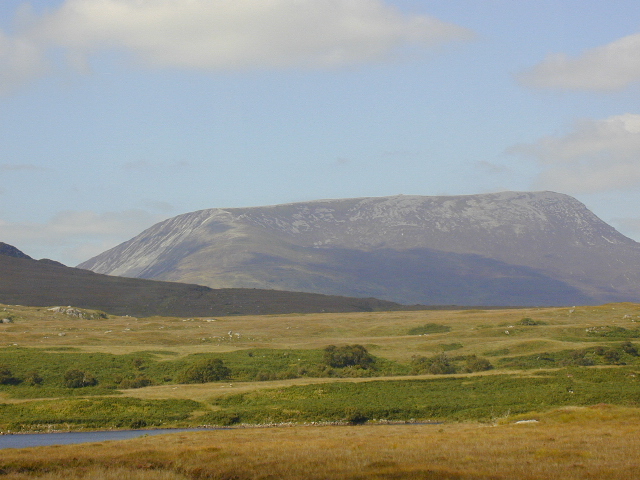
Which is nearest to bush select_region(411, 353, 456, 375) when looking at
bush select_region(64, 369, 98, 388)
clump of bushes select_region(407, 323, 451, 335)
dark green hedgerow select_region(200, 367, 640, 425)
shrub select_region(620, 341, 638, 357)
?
dark green hedgerow select_region(200, 367, 640, 425)

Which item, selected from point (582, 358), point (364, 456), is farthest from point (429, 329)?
point (364, 456)

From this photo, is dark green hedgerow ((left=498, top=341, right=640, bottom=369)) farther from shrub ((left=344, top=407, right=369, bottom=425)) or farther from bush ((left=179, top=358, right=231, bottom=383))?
bush ((left=179, top=358, right=231, bottom=383))

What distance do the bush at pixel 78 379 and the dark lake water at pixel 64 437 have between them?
15.6 meters

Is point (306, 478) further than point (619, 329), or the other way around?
point (619, 329)

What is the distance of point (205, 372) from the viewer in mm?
68062

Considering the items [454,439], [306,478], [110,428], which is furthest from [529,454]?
[110,428]

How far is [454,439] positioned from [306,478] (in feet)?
43.6

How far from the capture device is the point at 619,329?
8962cm

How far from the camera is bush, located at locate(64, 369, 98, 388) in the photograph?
6425cm

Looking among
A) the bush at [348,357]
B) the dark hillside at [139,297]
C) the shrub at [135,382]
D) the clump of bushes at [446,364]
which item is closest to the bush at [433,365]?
the clump of bushes at [446,364]

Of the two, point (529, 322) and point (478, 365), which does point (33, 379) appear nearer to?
point (478, 365)

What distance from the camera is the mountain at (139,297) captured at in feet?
534

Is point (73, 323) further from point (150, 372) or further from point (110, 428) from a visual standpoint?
point (110, 428)

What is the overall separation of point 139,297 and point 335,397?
123464mm
